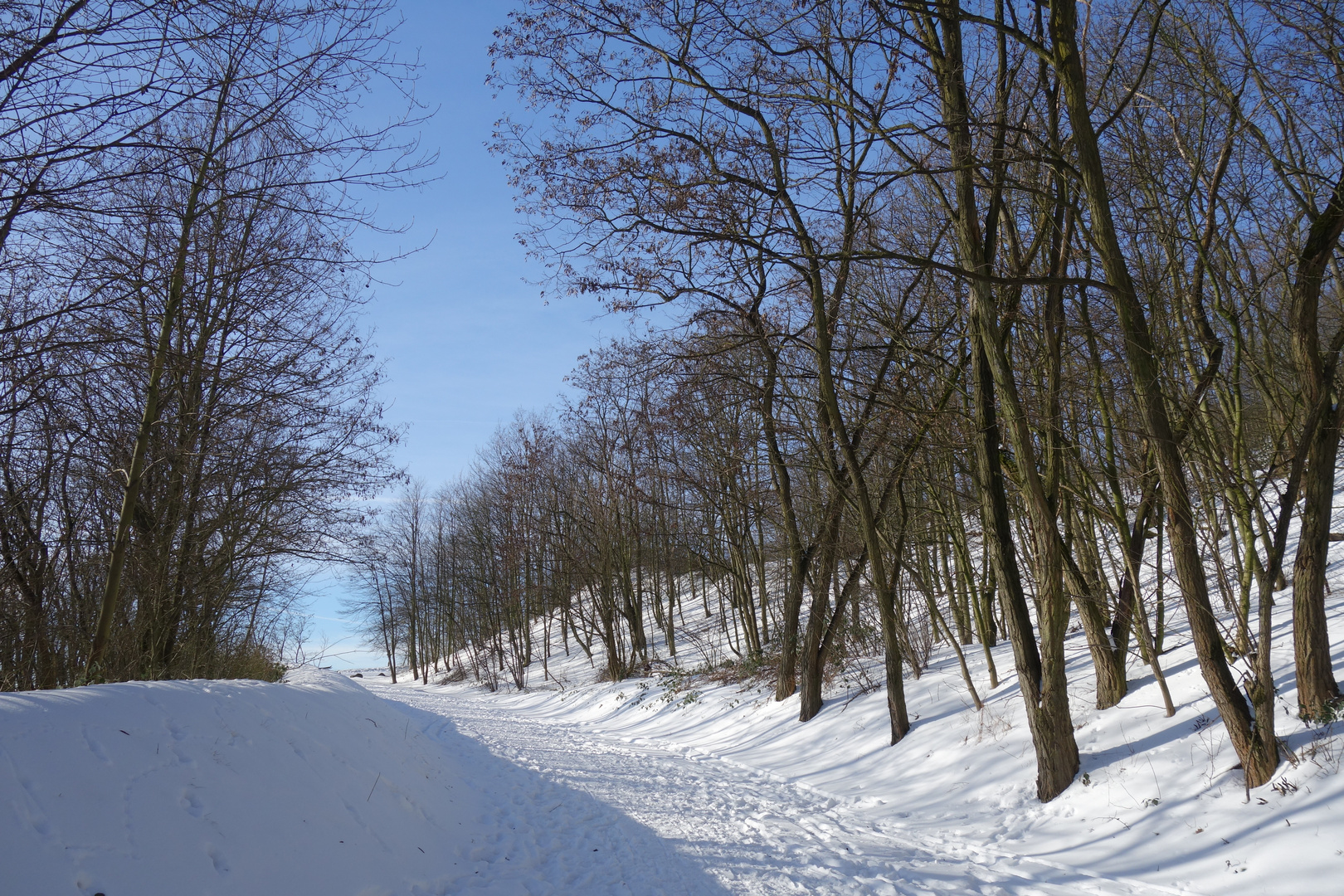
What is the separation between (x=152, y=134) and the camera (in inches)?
162

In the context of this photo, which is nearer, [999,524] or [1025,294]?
[999,524]

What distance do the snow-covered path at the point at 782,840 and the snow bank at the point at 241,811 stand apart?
63 cm

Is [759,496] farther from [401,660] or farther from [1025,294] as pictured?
[401,660]

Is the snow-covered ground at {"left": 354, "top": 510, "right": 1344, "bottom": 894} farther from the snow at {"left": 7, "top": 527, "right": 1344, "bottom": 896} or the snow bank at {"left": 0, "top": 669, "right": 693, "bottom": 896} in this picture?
the snow bank at {"left": 0, "top": 669, "right": 693, "bottom": 896}

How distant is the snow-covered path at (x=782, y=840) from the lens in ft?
15.9

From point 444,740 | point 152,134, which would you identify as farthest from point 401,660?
point 152,134

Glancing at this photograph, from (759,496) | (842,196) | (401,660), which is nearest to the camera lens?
(842,196)

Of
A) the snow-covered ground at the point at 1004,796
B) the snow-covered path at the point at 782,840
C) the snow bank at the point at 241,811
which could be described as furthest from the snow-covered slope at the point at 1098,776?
the snow bank at the point at 241,811

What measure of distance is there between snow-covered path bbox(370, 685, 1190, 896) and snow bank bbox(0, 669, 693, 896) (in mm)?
629

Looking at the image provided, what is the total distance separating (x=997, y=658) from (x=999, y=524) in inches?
189

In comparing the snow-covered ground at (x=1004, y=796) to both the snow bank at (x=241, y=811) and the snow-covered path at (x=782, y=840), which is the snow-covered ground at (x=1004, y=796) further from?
the snow bank at (x=241, y=811)

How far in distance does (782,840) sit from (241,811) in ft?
13.1

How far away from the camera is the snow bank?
3.40m

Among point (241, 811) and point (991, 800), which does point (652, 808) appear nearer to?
point (991, 800)
